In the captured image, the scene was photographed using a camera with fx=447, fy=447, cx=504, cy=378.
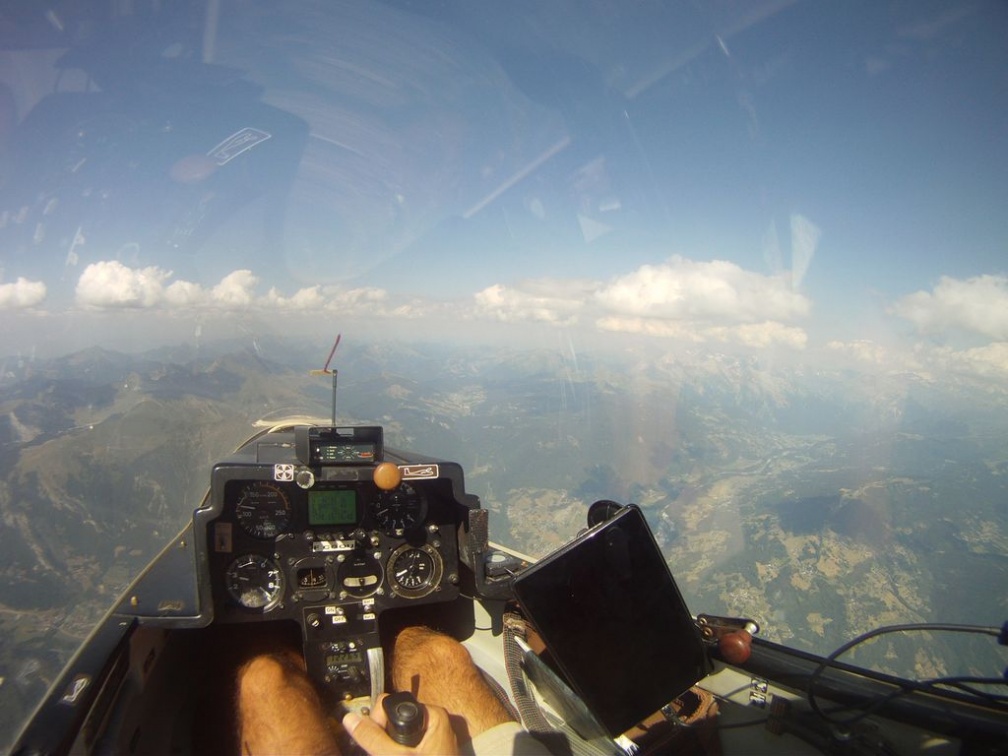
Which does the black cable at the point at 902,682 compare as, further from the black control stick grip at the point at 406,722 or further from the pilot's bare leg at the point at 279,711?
the pilot's bare leg at the point at 279,711

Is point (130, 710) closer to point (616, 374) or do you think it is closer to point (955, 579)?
point (955, 579)

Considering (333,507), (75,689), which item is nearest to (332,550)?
(333,507)

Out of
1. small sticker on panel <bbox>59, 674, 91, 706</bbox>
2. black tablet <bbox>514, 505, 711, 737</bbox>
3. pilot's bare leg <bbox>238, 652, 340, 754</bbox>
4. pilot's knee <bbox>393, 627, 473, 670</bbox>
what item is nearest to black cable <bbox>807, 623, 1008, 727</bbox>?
black tablet <bbox>514, 505, 711, 737</bbox>

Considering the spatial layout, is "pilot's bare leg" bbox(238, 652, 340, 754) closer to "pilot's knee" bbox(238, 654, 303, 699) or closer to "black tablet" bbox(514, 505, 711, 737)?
"pilot's knee" bbox(238, 654, 303, 699)

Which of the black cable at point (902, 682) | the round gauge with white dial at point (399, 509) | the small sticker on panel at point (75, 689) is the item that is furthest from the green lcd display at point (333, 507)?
the black cable at point (902, 682)

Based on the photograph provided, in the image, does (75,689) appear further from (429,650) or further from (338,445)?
(429,650)

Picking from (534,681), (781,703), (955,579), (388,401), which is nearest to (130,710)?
(534,681)
